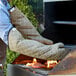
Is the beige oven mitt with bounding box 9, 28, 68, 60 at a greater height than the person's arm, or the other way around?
the person's arm

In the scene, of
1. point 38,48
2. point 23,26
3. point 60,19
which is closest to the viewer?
point 38,48

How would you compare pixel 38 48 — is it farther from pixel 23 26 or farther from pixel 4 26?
pixel 23 26

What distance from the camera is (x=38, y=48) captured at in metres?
3.32

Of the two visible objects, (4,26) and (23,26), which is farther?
(23,26)

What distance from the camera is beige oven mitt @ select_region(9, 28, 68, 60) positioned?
3312mm

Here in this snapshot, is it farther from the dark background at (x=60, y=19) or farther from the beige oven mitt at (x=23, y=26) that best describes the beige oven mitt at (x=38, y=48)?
the beige oven mitt at (x=23, y=26)

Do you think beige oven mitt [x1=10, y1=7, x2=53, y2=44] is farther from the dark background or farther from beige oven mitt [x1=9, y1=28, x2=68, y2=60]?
beige oven mitt [x1=9, y1=28, x2=68, y2=60]

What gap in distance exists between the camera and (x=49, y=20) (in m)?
3.52

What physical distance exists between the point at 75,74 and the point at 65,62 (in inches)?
5.1

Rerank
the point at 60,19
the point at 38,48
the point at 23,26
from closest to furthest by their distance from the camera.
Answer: the point at 38,48, the point at 60,19, the point at 23,26

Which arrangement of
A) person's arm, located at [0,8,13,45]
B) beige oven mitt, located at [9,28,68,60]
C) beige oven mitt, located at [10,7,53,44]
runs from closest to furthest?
beige oven mitt, located at [9,28,68,60], person's arm, located at [0,8,13,45], beige oven mitt, located at [10,7,53,44]

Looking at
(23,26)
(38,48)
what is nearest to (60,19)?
(38,48)

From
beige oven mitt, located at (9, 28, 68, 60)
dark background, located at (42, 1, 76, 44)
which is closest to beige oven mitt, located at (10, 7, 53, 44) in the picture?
dark background, located at (42, 1, 76, 44)

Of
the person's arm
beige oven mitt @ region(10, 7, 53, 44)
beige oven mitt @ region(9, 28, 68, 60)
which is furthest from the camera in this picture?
beige oven mitt @ region(10, 7, 53, 44)
